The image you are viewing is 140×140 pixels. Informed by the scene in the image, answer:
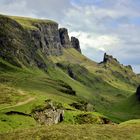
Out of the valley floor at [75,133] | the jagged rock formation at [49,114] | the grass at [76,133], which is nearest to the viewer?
the valley floor at [75,133]

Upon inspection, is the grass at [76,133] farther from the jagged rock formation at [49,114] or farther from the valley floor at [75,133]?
the jagged rock formation at [49,114]

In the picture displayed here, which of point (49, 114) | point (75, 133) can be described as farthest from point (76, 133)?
point (49, 114)

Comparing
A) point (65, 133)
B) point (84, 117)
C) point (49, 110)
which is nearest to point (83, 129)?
point (65, 133)

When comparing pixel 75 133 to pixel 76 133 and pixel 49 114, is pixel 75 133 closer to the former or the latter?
pixel 76 133

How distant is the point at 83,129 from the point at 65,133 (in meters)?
4.37

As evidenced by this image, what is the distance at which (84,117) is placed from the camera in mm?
197500

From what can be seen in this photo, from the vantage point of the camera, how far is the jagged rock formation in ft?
574

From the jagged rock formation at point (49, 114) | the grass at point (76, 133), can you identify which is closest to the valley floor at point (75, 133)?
the grass at point (76, 133)

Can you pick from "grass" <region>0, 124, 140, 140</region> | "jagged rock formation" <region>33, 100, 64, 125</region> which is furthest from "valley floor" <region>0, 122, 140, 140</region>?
"jagged rock formation" <region>33, 100, 64, 125</region>

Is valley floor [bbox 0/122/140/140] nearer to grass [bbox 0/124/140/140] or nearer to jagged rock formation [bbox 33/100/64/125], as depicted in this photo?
grass [bbox 0/124/140/140]

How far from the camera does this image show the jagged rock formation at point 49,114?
17510cm

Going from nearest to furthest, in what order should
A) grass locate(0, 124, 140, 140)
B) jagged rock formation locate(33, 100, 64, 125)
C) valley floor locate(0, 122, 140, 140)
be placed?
valley floor locate(0, 122, 140, 140)
grass locate(0, 124, 140, 140)
jagged rock formation locate(33, 100, 64, 125)

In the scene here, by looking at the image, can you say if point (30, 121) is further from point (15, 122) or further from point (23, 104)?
point (23, 104)

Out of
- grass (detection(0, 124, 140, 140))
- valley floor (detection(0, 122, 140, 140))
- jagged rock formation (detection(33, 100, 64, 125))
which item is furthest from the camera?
jagged rock formation (detection(33, 100, 64, 125))
